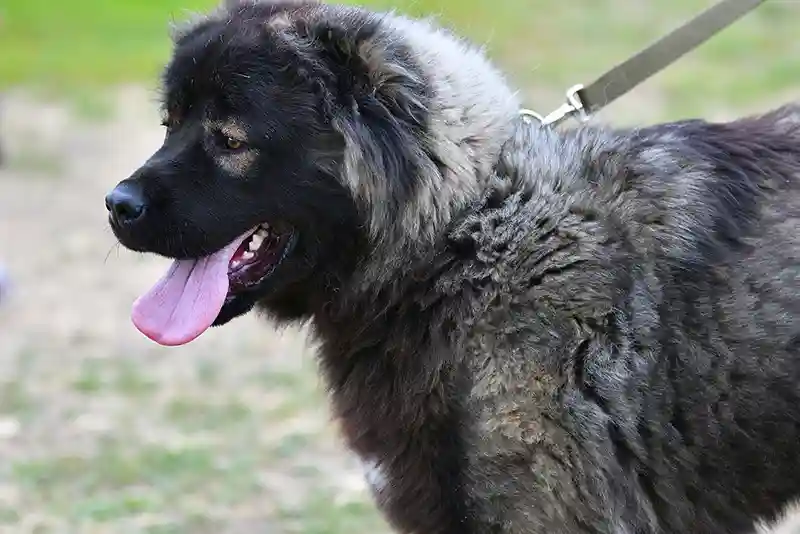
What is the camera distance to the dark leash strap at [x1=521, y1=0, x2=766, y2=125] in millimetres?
3730

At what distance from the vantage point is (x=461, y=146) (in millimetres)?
3027

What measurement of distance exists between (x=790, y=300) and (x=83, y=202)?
7611mm

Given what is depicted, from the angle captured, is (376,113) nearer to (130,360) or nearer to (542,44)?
(130,360)

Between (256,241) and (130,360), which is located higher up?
(130,360)

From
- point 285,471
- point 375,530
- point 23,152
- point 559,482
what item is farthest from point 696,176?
point 23,152

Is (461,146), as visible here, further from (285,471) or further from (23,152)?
(23,152)

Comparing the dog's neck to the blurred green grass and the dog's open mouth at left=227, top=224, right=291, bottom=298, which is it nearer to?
the dog's open mouth at left=227, top=224, right=291, bottom=298

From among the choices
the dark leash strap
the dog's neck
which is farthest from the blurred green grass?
the dog's neck

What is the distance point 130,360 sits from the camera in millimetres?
6332

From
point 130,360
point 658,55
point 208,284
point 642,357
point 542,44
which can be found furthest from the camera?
point 542,44

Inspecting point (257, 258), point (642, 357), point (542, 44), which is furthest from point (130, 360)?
point (542, 44)

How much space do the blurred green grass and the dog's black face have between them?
8.62 meters

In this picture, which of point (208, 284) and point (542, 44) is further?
point (542, 44)

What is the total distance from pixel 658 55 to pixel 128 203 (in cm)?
187
